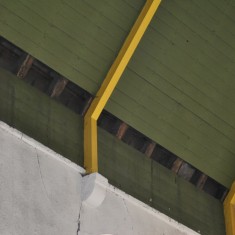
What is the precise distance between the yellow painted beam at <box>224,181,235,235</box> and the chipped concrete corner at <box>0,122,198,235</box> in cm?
151

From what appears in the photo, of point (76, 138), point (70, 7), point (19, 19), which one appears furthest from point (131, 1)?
point (76, 138)

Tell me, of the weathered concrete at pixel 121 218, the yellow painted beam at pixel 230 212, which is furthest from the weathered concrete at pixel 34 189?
the yellow painted beam at pixel 230 212

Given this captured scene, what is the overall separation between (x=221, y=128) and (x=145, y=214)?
2.09 m

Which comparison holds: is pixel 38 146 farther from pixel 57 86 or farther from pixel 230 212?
pixel 230 212

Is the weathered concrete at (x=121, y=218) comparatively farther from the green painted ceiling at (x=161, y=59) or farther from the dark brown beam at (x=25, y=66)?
the dark brown beam at (x=25, y=66)

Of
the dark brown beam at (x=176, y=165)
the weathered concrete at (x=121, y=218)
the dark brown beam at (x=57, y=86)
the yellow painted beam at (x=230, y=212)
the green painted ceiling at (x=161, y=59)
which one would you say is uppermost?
the green painted ceiling at (x=161, y=59)

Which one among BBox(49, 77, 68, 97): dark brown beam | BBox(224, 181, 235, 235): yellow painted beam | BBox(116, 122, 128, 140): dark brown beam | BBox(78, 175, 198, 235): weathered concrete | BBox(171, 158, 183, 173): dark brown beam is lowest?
BBox(78, 175, 198, 235): weathered concrete

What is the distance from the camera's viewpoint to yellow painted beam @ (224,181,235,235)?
25.4 ft

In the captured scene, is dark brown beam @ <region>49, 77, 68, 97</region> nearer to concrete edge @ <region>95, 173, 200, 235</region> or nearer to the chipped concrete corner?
the chipped concrete corner

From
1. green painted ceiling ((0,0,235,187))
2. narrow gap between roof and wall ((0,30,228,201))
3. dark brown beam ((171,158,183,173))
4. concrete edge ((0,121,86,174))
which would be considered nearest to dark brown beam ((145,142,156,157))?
narrow gap between roof and wall ((0,30,228,201))

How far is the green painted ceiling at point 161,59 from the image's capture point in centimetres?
703

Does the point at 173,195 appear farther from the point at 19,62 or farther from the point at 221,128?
the point at 19,62

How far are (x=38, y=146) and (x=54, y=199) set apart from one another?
24.1 inches

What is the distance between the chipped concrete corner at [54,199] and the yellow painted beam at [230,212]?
1.51 m
